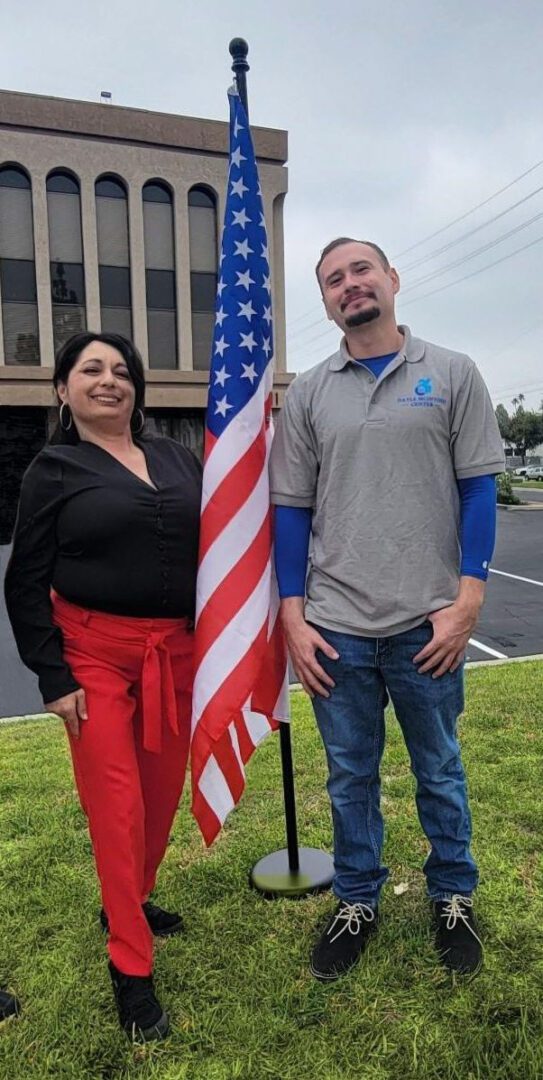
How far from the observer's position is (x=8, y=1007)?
2.38 m

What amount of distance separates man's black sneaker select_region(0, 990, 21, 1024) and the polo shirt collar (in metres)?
2.20

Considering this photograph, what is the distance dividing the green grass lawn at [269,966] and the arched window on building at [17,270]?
20.5m

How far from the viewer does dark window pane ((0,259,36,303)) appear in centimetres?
2206

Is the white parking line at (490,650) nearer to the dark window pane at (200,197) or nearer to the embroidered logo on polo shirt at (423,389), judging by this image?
the embroidered logo on polo shirt at (423,389)

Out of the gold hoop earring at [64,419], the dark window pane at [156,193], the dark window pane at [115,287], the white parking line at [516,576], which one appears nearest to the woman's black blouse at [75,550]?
the gold hoop earring at [64,419]

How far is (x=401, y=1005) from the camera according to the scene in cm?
230

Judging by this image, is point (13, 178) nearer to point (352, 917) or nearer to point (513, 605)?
point (513, 605)

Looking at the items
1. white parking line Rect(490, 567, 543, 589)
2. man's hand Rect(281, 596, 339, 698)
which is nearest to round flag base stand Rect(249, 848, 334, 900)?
man's hand Rect(281, 596, 339, 698)

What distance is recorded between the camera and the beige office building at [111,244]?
21938mm

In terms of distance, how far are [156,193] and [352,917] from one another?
2420cm

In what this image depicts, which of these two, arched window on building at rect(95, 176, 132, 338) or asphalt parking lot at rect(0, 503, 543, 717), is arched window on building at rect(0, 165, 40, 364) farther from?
asphalt parking lot at rect(0, 503, 543, 717)

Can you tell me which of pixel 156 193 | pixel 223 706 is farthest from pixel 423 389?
pixel 156 193

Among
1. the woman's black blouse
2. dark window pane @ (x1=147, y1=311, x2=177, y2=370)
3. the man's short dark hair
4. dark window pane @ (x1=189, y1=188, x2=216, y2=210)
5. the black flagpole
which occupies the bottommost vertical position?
the black flagpole

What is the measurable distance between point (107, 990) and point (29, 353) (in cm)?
A: 2211
